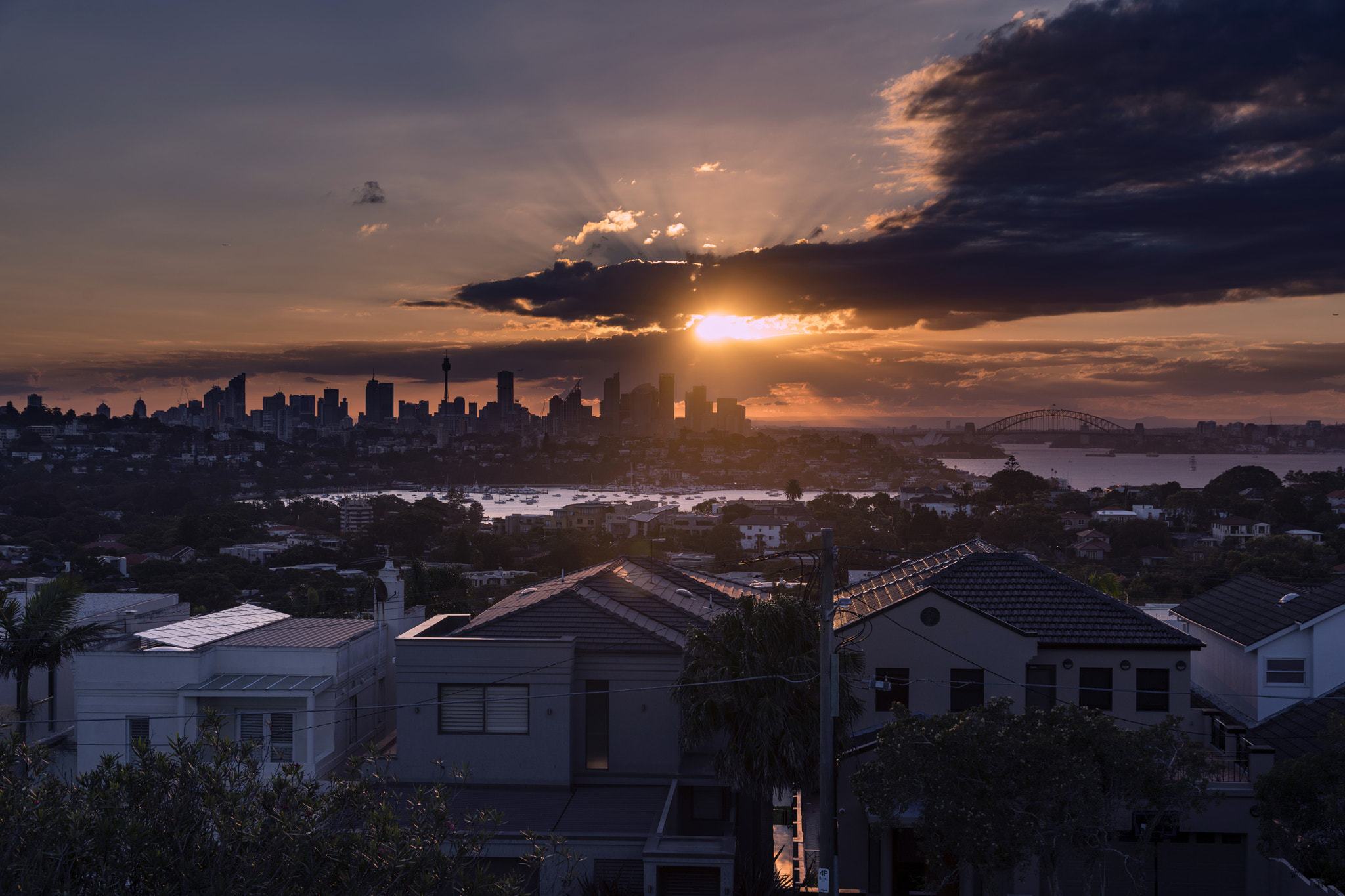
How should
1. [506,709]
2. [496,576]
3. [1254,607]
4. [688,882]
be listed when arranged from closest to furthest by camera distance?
[688,882]
[506,709]
[1254,607]
[496,576]

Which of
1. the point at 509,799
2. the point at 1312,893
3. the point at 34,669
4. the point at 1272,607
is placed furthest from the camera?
the point at 34,669

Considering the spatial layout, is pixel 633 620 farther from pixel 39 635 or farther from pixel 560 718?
pixel 39 635

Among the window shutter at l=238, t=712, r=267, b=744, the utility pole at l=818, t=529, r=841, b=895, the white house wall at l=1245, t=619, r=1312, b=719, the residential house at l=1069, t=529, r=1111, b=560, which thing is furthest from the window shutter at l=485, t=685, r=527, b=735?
the residential house at l=1069, t=529, r=1111, b=560

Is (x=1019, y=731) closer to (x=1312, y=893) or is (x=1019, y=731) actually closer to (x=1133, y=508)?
(x=1312, y=893)

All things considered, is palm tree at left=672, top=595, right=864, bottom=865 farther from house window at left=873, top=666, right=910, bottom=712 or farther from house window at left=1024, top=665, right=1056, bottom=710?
house window at left=1024, top=665, right=1056, bottom=710

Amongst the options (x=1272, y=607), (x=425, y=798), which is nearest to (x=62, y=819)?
(x=425, y=798)

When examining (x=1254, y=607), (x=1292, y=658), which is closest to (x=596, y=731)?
(x=1292, y=658)
